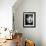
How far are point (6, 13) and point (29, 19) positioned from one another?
128 centimetres

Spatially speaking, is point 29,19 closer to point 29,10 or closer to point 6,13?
point 29,10

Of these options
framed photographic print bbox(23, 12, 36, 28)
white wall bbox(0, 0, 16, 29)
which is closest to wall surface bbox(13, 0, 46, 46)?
framed photographic print bbox(23, 12, 36, 28)

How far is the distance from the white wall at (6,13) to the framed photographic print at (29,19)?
1.04 m

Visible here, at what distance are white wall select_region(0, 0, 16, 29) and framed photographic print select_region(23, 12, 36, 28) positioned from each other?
41.1 inches

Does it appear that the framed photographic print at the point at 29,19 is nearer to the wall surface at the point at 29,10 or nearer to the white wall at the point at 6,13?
the wall surface at the point at 29,10

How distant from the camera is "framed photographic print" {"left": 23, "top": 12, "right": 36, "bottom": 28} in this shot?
17.3 ft

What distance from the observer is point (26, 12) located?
5277 mm

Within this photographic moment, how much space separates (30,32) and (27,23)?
0.43m

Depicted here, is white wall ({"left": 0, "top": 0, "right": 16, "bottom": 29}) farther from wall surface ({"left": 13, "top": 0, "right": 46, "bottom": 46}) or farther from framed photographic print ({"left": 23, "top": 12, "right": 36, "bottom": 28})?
framed photographic print ({"left": 23, "top": 12, "right": 36, "bottom": 28})

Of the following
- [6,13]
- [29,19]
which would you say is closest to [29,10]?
[29,19]

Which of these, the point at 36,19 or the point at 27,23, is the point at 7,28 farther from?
the point at 36,19

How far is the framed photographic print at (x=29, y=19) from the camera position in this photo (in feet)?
17.3

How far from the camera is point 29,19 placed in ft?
17.3

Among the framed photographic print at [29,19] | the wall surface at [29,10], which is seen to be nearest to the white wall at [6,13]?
the wall surface at [29,10]
